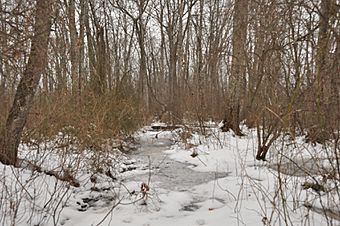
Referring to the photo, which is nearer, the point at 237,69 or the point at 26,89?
the point at 26,89

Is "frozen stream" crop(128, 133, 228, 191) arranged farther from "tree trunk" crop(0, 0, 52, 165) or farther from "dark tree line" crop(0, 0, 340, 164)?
"tree trunk" crop(0, 0, 52, 165)

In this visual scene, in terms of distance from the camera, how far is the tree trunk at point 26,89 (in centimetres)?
443

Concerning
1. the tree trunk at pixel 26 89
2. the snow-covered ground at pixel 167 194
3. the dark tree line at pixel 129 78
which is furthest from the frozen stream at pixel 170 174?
the tree trunk at pixel 26 89

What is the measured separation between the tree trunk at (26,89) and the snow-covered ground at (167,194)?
31 cm

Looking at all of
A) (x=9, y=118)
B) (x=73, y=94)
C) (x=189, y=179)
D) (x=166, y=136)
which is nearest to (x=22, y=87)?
(x=9, y=118)

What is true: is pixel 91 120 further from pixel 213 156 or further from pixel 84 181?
pixel 213 156

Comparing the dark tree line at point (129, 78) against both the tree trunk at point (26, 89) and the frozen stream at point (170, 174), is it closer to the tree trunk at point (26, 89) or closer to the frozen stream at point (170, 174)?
the tree trunk at point (26, 89)

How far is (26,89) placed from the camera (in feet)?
15.9

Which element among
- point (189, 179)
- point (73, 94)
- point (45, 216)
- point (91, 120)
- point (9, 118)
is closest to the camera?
point (45, 216)

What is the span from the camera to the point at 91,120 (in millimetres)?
6164

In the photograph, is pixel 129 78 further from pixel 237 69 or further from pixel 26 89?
pixel 26 89

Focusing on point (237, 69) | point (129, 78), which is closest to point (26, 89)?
point (129, 78)

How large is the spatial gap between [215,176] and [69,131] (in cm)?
248

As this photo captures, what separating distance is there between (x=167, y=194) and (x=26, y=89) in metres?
2.41
